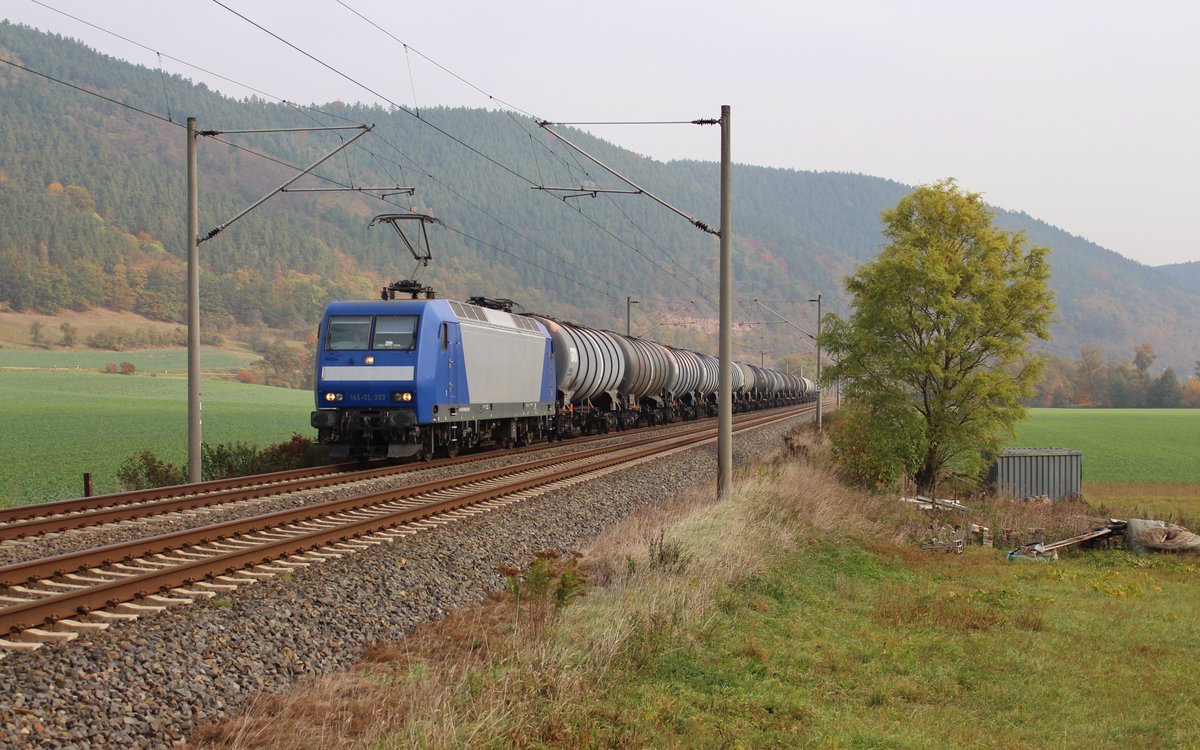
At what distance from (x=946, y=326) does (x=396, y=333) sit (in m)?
17.8

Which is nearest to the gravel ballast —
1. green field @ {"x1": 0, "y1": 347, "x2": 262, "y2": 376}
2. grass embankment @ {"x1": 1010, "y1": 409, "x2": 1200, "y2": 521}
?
grass embankment @ {"x1": 1010, "y1": 409, "x2": 1200, "y2": 521}

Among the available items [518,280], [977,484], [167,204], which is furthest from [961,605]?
[518,280]

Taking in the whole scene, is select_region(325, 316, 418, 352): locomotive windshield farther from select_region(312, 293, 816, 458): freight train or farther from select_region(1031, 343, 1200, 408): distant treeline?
select_region(1031, 343, 1200, 408): distant treeline

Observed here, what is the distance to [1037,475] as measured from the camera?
35.9 m

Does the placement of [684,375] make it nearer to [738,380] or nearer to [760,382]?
[738,380]

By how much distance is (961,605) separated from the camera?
12164 mm

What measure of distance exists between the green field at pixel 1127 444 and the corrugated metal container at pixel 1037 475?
2.96ft

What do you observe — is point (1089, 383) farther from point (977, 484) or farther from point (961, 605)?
point (961, 605)

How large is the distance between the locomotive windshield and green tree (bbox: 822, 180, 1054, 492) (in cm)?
1613

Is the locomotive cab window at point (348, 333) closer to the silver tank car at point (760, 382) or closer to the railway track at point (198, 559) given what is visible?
the railway track at point (198, 559)

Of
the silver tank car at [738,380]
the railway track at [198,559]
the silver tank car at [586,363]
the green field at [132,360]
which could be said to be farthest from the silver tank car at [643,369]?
the green field at [132,360]

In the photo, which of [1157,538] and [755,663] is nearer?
[755,663]

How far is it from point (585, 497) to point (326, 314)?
7028 mm

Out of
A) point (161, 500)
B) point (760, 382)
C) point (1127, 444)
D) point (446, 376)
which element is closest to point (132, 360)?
point (760, 382)
